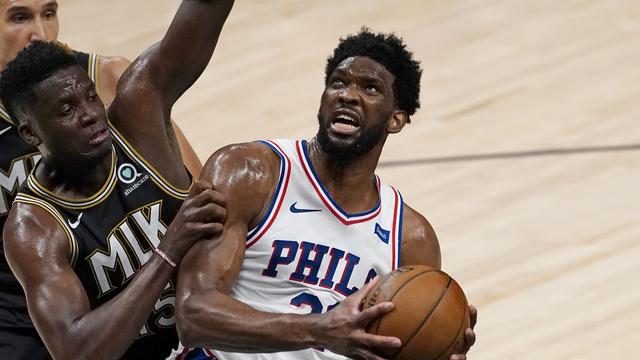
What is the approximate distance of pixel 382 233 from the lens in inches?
179


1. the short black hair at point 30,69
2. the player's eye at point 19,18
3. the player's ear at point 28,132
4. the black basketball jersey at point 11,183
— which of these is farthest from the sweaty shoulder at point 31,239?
the player's eye at point 19,18

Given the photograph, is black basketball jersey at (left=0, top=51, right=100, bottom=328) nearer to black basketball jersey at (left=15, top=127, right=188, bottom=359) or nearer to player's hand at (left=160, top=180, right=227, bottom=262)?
black basketball jersey at (left=15, top=127, right=188, bottom=359)

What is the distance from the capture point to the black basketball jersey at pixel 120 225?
14.6 ft

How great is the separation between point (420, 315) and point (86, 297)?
0.95m

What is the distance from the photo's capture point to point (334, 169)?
14.8ft

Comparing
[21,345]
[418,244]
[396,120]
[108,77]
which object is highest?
[108,77]

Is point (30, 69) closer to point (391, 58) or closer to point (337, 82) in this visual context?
point (337, 82)

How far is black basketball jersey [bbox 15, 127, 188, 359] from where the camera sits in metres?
4.44

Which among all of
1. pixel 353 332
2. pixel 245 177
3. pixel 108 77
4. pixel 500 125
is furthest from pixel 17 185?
pixel 500 125

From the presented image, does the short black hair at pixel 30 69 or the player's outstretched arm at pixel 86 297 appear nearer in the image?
the player's outstretched arm at pixel 86 297

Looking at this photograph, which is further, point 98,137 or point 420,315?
point 98,137

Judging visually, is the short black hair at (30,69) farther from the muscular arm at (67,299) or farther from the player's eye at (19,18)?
the player's eye at (19,18)

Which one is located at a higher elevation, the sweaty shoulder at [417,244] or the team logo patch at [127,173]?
the team logo patch at [127,173]

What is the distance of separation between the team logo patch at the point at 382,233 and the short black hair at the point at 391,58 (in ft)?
1.15
